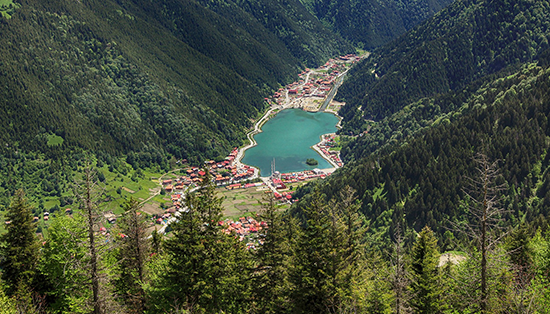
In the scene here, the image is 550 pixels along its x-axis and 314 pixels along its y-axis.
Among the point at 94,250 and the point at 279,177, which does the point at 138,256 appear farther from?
the point at 279,177

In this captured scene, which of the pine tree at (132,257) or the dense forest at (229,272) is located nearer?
the dense forest at (229,272)

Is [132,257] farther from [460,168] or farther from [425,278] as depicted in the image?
[460,168]

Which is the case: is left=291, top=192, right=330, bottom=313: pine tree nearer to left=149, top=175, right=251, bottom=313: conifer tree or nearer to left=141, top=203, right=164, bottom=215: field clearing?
left=149, top=175, right=251, bottom=313: conifer tree

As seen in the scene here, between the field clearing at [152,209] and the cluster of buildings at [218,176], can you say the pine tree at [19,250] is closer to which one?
the field clearing at [152,209]

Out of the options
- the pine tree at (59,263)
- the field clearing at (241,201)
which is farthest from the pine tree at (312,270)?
the field clearing at (241,201)

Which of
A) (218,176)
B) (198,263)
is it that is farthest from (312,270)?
(218,176)

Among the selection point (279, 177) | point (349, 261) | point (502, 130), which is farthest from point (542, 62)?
point (349, 261)
